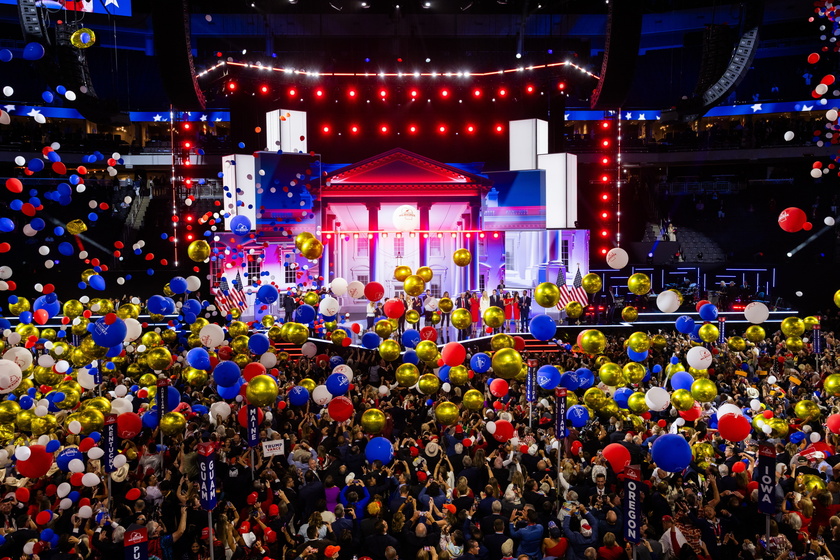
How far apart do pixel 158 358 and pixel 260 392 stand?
1711 millimetres

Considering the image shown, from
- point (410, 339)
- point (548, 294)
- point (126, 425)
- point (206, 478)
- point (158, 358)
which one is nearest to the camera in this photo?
point (206, 478)

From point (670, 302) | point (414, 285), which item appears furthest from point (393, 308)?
point (670, 302)

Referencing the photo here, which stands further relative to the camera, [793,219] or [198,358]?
[198,358]

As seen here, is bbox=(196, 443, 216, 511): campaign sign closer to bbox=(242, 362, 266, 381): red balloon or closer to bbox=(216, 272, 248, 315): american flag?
bbox=(242, 362, 266, 381): red balloon

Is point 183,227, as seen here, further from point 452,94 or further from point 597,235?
point 597,235

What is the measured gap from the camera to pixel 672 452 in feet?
25.7

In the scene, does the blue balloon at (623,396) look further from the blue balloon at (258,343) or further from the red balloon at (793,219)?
the blue balloon at (258,343)

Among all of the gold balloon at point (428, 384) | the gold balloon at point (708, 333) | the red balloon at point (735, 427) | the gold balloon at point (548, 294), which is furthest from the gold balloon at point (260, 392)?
the gold balloon at point (708, 333)

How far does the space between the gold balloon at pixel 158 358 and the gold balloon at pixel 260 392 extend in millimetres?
1481

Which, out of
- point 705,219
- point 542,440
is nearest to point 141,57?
point 705,219

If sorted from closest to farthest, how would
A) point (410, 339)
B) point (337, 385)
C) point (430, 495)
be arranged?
1. point (430, 495)
2. point (337, 385)
3. point (410, 339)

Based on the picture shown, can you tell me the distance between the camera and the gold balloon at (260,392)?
29.9 ft

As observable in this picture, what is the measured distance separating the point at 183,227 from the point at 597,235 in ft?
53.9

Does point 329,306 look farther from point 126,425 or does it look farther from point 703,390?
point 703,390
